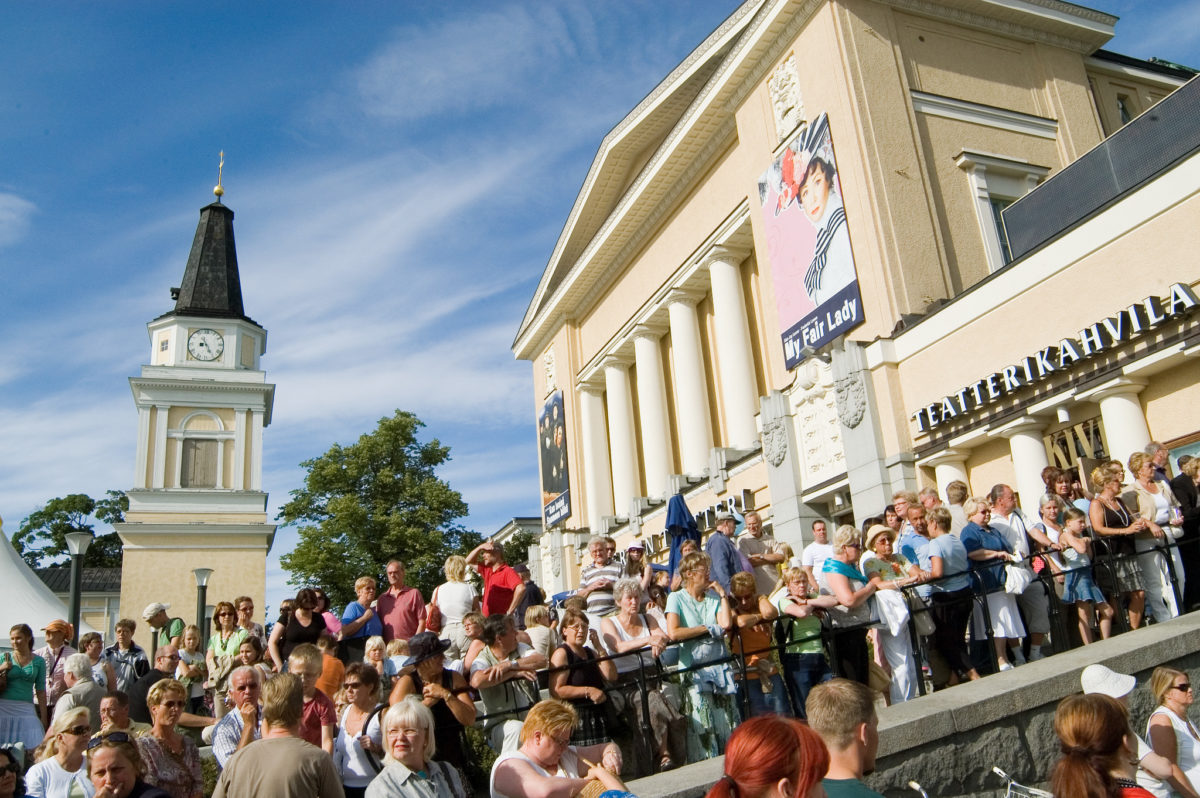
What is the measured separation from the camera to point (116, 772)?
4703mm

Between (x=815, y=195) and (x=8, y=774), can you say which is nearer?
(x=8, y=774)

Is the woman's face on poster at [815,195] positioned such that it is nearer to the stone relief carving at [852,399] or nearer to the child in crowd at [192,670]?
the stone relief carving at [852,399]

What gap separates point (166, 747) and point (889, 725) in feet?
14.3

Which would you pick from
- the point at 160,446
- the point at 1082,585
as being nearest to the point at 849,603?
the point at 1082,585

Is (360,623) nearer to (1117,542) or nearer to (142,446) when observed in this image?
(1117,542)

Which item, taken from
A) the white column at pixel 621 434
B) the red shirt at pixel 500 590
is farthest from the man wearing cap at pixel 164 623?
the white column at pixel 621 434

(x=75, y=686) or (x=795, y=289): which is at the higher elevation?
(x=795, y=289)

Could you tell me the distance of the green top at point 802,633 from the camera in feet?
23.9

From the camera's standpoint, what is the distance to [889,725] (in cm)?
614

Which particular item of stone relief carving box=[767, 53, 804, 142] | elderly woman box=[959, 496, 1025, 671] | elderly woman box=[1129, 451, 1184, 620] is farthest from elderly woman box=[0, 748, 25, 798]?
stone relief carving box=[767, 53, 804, 142]

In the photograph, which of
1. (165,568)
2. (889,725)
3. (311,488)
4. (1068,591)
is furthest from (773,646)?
(165,568)

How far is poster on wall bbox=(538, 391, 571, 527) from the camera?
36.1 meters

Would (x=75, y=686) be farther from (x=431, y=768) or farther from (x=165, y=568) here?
(x=165, y=568)

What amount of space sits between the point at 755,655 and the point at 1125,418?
30.9 feet
